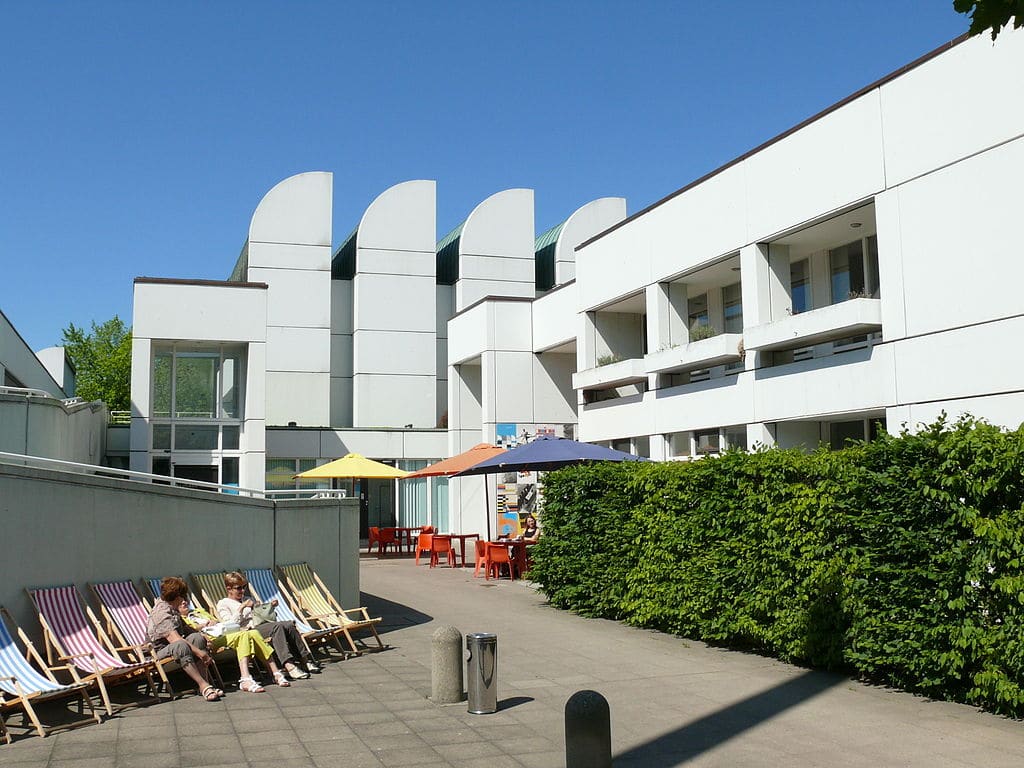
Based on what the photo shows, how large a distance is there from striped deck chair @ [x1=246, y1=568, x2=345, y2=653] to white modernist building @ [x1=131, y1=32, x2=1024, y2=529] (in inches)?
241

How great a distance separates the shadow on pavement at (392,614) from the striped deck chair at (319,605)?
989mm

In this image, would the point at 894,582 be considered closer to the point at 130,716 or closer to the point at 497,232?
the point at 130,716

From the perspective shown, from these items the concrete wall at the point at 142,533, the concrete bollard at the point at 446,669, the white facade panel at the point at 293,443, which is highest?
the white facade panel at the point at 293,443

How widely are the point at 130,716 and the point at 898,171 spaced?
1398 centimetres

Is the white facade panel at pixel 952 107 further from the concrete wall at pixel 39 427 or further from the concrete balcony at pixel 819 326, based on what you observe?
the concrete wall at pixel 39 427

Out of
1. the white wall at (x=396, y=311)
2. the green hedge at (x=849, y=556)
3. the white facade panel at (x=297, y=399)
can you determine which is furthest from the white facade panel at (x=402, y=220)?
the green hedge at (x=849, y=556)

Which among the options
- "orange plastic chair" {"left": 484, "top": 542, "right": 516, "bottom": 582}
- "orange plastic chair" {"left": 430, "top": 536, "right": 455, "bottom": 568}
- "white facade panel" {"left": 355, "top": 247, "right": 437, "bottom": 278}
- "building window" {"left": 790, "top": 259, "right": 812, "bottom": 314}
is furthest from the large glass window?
"white facade panel" {"left": 355, "top": 247, "right": 437, "bottom": 278}

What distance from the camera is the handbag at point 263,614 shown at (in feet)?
31.5

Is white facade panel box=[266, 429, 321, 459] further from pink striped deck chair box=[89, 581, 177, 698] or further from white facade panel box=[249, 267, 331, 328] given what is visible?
pink striped deck chair box=[89, 581, 177, 698]

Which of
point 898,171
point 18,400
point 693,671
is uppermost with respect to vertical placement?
point 898,171

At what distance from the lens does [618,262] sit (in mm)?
24328

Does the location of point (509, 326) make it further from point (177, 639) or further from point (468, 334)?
point (177, 639)

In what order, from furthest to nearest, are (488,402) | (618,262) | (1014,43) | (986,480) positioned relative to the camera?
(488,402) → (618,262) → (1014,43) → (986,480)

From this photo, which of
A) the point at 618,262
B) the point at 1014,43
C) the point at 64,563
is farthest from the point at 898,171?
the point at 64,563
